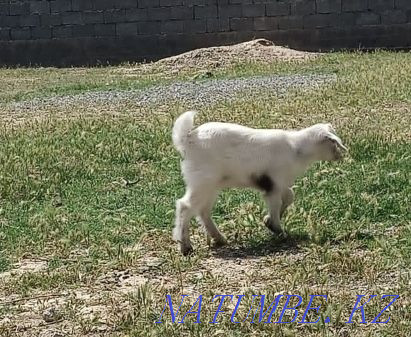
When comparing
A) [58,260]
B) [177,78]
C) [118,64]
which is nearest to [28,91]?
[177,78]

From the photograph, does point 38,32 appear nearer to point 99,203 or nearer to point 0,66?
point 0,66

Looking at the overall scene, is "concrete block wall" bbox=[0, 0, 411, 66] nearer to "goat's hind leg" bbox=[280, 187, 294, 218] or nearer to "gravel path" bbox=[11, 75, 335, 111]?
"gravel path" bbox=[11, 75, 335, 111]

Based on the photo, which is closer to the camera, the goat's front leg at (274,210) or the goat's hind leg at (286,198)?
the goat's front leg at (274,210)

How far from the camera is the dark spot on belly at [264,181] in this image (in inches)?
212

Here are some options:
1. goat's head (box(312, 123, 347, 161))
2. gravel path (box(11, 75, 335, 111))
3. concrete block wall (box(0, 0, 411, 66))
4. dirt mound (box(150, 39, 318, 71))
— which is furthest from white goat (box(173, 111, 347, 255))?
concrete block wall (box(0, 0, 411, 66))

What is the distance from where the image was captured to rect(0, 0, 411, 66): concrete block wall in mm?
17391

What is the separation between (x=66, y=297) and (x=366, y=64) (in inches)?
410

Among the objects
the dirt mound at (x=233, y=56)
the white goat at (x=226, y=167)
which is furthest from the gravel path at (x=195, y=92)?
the white goat at (x=226, y=167)

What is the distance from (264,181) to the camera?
17.8 ft

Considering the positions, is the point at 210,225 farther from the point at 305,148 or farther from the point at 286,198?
the point at 305,148

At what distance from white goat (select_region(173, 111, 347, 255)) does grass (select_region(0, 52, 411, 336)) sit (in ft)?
0.62

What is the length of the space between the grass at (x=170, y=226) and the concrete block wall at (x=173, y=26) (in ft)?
25.6

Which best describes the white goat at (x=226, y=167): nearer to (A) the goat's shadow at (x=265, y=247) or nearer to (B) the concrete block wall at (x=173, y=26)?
(A) the goat's shadow at (x=265, y=247)

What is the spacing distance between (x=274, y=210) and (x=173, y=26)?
42.7 feet
